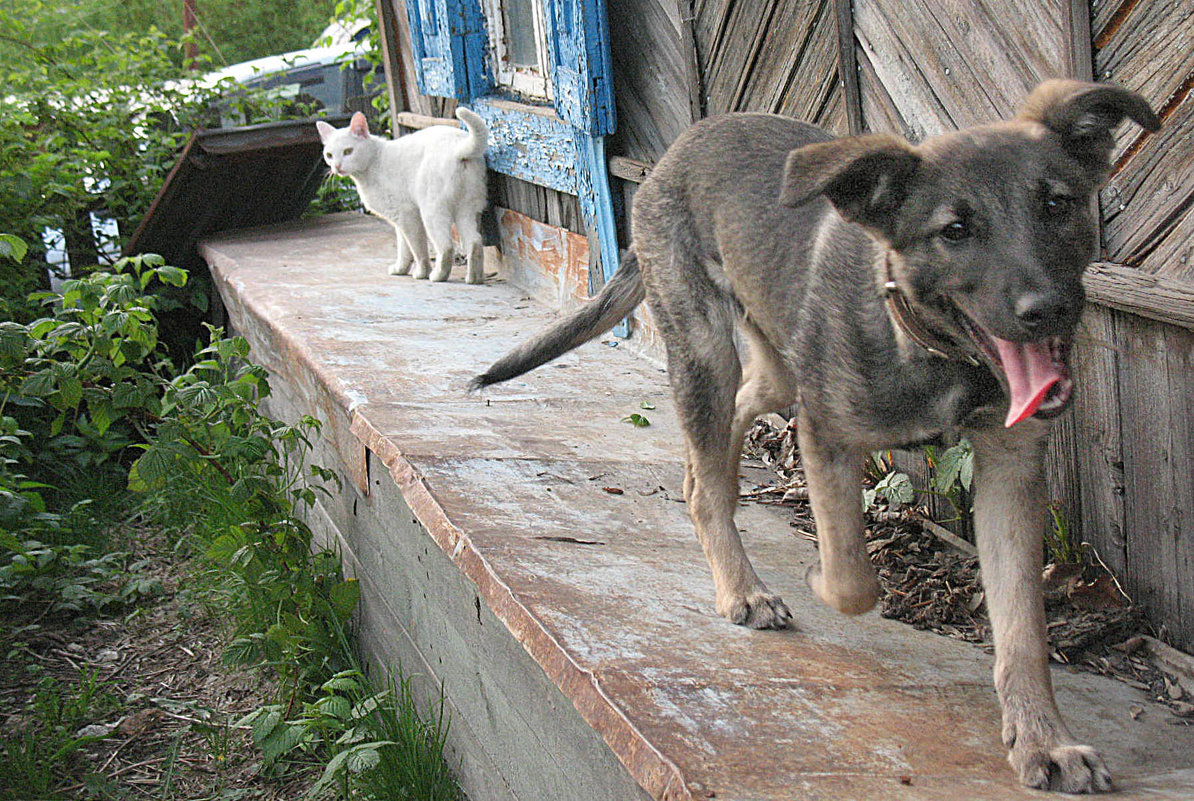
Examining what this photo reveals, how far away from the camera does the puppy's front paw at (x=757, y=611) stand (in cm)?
294

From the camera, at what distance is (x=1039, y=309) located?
2.07 metres

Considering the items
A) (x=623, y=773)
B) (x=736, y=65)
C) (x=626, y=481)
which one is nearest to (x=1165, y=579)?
(x=623, y=773)

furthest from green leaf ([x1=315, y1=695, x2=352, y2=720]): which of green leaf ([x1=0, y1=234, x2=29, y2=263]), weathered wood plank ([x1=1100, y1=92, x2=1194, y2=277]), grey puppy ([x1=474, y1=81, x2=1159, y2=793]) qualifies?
weathered wood plank ([x1=1100, y1=92, x2=1194, y2=277])

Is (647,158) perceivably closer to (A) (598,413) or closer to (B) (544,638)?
(A) (598,413)

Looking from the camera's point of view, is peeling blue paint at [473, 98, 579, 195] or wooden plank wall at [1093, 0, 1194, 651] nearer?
wooden plank wall at [1093, 0, 1194, 651]

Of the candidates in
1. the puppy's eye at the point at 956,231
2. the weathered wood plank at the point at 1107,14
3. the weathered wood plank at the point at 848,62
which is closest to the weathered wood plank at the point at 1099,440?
the weathered wood plank at the point at 1107,14

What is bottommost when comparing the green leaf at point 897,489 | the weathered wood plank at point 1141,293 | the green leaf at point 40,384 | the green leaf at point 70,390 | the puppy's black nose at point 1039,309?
the green leaf at point 897,489

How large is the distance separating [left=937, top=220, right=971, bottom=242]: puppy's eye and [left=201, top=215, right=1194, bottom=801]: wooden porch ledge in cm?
101

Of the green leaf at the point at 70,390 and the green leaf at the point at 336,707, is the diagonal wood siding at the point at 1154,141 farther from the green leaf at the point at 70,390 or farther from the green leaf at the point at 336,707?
the green leaf at the point at 70,390

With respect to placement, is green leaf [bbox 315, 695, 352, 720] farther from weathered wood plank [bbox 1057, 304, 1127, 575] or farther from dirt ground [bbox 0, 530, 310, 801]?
weathered wood plank [bbox 1057, 304, 1127, 575]

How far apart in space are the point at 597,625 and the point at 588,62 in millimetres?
3211

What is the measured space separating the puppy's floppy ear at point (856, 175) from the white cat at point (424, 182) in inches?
186

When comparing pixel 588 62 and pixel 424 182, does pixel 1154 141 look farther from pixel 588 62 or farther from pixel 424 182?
pixel 424 182

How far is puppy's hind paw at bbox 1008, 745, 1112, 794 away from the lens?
2.12 meters
